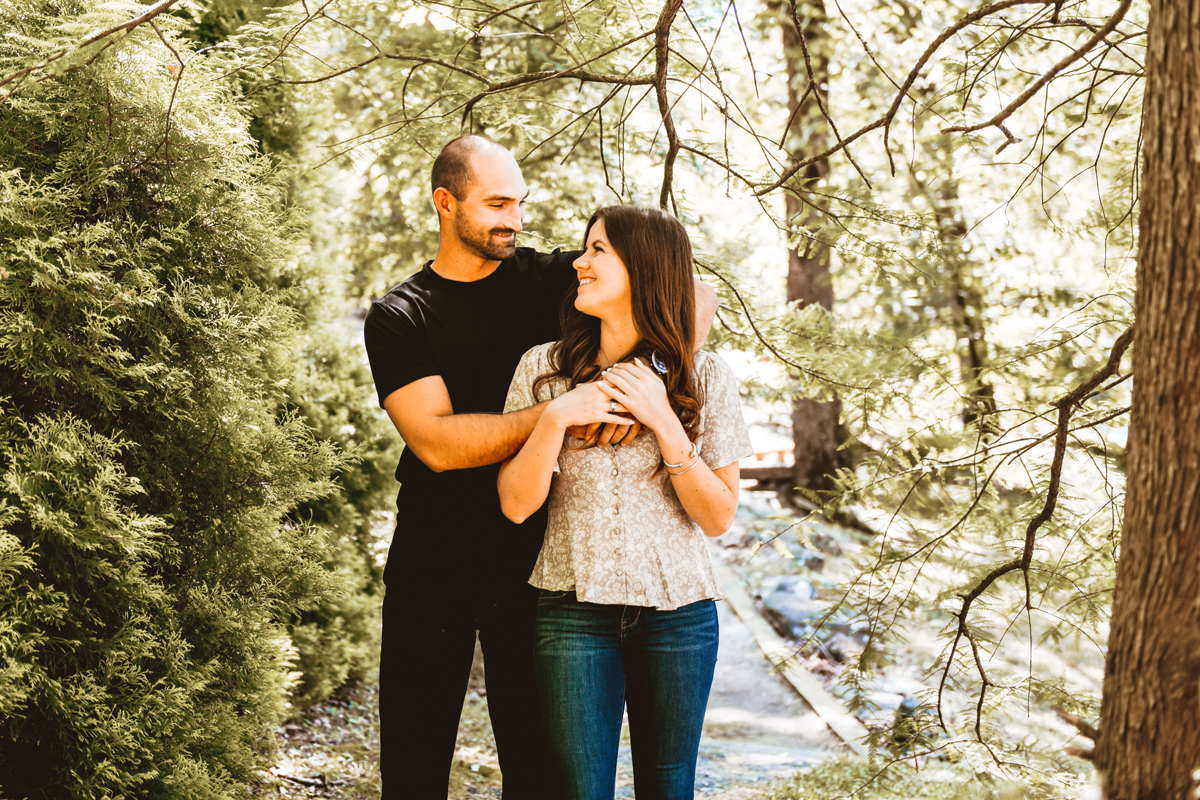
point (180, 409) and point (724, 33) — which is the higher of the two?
point (724, 33)

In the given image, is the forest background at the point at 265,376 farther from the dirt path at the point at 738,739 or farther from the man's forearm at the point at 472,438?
the dirt path at the point at 738,739

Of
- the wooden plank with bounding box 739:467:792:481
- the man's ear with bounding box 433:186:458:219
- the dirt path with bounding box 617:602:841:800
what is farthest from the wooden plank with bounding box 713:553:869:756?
the man's ear with bounding box 433:186:458:219

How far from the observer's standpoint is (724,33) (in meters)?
7.36

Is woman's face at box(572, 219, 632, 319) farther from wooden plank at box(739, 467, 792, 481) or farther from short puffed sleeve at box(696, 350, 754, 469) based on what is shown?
wooden plank at box(739, 467, 792, 481)

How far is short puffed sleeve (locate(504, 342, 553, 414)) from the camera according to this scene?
2.34 meters

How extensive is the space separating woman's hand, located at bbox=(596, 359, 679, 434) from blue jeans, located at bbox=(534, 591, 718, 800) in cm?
48

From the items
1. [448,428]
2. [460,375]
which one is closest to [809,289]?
[460,375]

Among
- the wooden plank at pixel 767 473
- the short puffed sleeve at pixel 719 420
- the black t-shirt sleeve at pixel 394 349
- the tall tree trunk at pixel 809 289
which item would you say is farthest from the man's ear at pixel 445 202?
the wooden plank at pixel 767 473

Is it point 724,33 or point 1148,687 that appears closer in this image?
point 1148,687

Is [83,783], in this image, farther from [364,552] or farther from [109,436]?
[364,552]

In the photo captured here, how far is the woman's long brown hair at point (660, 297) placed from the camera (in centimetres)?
223

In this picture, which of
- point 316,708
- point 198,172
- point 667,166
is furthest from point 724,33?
point 316,708

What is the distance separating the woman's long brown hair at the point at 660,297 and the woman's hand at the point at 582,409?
0.62 ft

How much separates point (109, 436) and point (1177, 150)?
2.90 m
